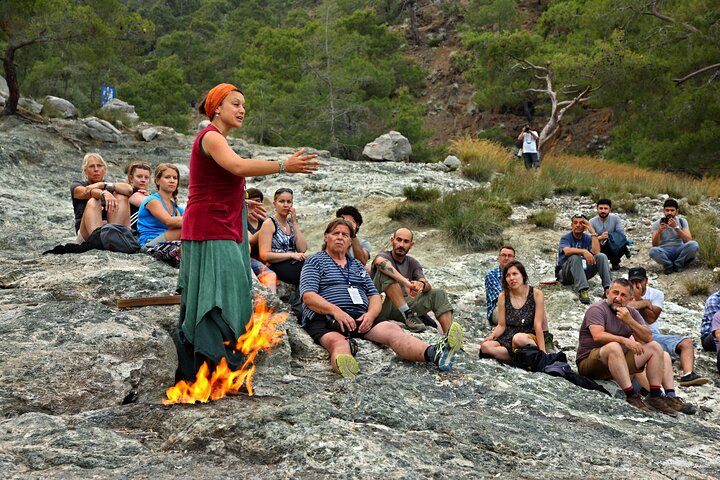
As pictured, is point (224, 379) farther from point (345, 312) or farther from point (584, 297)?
point (584, 297)

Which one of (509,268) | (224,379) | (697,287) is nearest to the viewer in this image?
(224,379)

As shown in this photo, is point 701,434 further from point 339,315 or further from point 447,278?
point 447,278

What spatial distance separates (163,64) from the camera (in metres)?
35.9

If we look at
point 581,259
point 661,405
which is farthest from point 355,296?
point 581,259

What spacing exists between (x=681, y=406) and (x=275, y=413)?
3313mm

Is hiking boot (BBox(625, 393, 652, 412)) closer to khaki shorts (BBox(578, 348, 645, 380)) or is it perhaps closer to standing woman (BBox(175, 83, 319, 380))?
khaki shorts (BBox(578, 348, 645, 380))

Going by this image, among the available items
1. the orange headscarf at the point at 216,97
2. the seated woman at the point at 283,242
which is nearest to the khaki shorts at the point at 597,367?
the seated woman at the point at 283,242

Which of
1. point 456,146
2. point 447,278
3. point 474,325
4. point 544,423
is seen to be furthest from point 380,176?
point 544,423

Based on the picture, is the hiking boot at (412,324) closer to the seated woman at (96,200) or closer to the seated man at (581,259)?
the seated woman at (96,200)

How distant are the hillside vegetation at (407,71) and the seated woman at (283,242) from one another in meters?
9.77

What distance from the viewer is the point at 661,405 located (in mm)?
5125

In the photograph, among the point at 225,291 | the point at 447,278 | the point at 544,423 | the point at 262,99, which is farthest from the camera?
the point at 262,99

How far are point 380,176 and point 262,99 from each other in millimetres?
10304

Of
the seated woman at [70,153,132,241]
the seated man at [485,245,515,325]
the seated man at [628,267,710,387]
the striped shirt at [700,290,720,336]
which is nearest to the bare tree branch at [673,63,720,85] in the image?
the striped shirt at [700,290,720,336]
